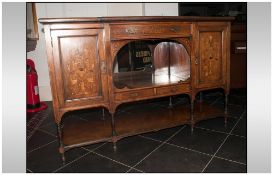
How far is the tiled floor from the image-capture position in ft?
7.50

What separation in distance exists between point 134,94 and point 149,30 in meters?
0.72

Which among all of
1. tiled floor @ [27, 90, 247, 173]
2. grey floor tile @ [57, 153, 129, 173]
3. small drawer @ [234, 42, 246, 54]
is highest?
small drawer @ [234, 42, 246, 54]

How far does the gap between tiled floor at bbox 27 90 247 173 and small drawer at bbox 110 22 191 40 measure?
128 cm

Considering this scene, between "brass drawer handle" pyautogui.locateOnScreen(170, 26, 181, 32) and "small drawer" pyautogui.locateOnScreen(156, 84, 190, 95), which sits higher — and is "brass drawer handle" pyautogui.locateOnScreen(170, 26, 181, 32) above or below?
above

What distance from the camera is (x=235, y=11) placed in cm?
500

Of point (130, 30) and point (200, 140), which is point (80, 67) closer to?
point (130, 30)

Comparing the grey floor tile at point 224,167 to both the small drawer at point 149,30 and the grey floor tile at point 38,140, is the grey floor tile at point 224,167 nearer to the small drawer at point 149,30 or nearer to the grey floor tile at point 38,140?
the small drawer at point 149,30

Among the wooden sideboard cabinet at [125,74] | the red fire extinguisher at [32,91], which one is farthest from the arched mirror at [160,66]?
the red fire extinguisher at [32,91]

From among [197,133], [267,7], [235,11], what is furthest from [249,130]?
[235,11]

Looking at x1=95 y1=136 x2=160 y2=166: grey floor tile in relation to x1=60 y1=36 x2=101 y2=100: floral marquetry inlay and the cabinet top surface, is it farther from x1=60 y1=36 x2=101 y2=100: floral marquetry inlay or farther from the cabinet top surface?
the cabinet top surface

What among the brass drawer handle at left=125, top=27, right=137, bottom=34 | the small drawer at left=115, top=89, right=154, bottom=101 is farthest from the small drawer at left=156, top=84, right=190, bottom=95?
the brass drawer handle at left=125, top=27, right=137, bottom=34

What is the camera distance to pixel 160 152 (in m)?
2.57

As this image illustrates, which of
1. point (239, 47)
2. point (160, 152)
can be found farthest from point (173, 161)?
point (239, 47)

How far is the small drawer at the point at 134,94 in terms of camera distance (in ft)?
8.27
